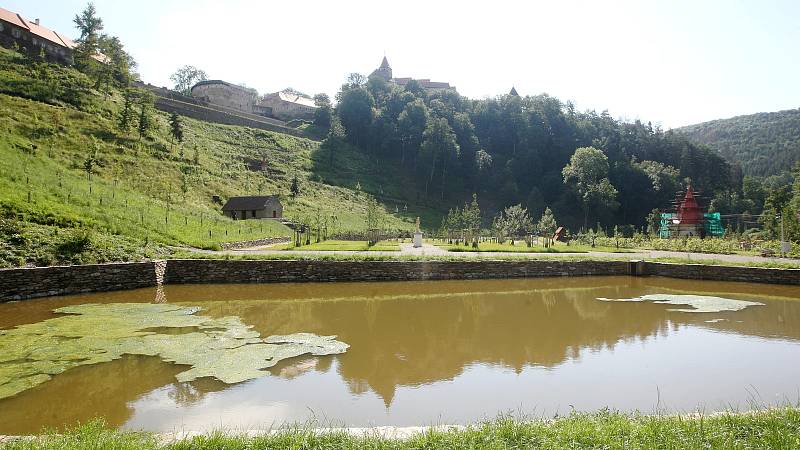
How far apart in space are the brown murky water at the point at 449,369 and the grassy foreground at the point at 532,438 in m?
1.61

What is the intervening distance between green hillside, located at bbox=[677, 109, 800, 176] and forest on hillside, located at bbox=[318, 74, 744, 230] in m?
25.0

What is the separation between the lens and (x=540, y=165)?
84625 mm

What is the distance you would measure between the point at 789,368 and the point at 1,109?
158ft

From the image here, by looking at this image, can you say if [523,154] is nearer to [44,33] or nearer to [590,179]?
[590,179]

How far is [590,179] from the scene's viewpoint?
72688 mm

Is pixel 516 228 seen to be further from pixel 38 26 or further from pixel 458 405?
pixel 38 26

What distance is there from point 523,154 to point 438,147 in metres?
18.6

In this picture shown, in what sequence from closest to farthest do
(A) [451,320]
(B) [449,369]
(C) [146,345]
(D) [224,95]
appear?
(B) [449,369]
(C) [146,345]
(A) [451,320]
(D) [224,95]

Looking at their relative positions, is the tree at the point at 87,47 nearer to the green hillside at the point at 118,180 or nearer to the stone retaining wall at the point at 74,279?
the green hillside at the point at 118,180

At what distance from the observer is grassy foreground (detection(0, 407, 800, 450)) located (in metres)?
5.38

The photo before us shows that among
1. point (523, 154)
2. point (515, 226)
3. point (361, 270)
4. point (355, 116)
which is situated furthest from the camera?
point (523, 154)

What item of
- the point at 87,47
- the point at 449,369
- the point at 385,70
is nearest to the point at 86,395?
the point at 449,369

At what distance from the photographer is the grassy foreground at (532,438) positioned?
538 cm

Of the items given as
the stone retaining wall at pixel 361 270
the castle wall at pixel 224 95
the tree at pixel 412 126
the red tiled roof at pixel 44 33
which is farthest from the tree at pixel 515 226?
the red tiled roof at pixel 44 33
